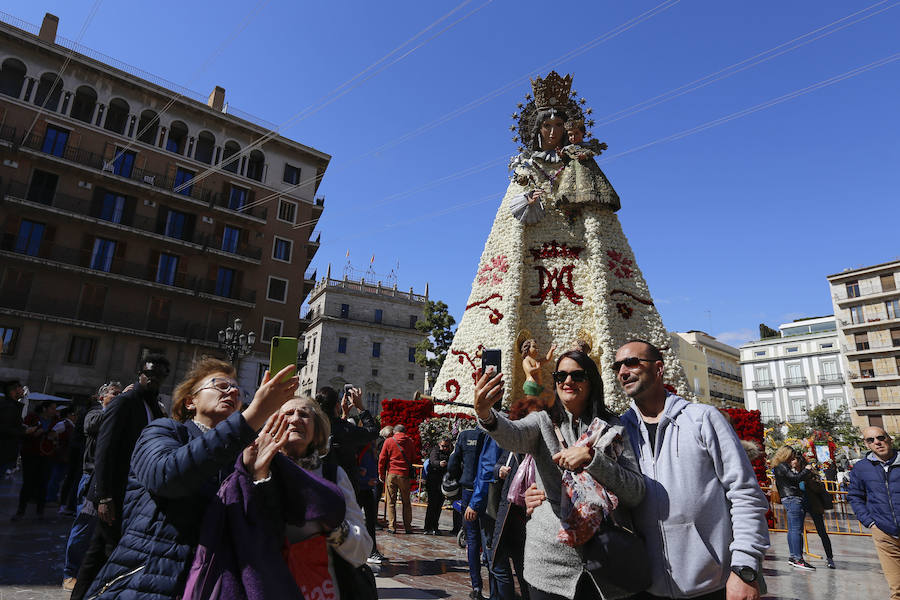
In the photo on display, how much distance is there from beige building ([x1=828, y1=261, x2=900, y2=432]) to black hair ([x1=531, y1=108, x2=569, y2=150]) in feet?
138

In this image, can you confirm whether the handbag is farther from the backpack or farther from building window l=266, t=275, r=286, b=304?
building window l=266, t=275, r=286, b=304

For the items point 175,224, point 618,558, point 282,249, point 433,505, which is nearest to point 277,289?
point 282,249

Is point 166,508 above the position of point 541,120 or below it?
below

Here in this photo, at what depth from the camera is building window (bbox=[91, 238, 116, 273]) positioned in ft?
79.2

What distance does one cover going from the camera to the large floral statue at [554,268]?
11.6m

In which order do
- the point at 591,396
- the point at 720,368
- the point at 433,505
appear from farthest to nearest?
the point at 720,368, the point at 433,505, the point at 591,396

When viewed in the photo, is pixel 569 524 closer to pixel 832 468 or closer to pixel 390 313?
pixel 832 468

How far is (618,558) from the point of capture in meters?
2.06

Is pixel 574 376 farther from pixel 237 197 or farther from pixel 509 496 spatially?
pixel 237 197

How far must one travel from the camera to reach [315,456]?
2.33 meters

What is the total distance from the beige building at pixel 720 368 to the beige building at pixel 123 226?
43130 mm

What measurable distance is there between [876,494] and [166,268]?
91.2ft

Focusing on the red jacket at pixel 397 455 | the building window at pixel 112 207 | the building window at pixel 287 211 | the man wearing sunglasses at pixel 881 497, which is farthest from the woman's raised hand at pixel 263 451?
the building window at pixel 287 211

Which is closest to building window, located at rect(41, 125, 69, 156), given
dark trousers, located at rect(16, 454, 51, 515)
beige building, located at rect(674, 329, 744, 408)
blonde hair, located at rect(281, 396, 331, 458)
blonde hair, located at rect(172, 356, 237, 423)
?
dark trousers, located at rect(16, 454, 51, 515)
